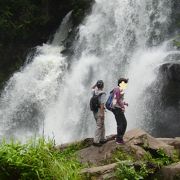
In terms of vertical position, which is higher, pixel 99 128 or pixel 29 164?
pixel 99 128

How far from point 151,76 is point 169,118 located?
182 centimetres

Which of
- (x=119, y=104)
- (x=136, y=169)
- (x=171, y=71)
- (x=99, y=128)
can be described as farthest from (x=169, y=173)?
(x=171, y=71)

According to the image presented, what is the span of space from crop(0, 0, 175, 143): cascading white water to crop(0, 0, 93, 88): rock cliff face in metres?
1.19

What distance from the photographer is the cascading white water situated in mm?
16922

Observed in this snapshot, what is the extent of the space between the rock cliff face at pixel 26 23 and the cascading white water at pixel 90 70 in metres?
1.19

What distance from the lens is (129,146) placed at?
357 inches

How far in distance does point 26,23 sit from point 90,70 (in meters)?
5.96

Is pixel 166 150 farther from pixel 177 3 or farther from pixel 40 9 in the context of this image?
pixel 40 9

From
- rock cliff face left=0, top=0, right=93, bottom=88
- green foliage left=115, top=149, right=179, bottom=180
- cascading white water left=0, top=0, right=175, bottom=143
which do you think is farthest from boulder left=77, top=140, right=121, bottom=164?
rock cliff face left=0, top=0, right=93, bottom=88

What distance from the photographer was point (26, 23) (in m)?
22.8

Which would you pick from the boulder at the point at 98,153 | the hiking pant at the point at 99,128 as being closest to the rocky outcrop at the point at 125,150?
the boulder at the point at 98,153

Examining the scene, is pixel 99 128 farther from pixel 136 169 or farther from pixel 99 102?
pixel 136 169

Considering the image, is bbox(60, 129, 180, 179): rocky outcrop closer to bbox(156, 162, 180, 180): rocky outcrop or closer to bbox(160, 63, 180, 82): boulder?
bbox(156, 162, 180, 180): rocky outcrop

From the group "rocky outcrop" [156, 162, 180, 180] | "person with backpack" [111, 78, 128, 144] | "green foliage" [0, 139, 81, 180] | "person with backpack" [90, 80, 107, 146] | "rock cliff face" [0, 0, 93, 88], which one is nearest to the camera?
"green foliage" [0, 139, 81, 180]
